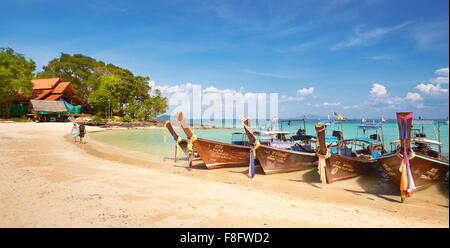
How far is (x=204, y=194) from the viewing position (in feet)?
23.2

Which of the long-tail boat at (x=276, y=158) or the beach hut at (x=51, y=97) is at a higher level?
the beach hut at (x=51, y=97)

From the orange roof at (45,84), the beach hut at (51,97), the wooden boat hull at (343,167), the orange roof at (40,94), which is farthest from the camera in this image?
the orange roof at (45,84)

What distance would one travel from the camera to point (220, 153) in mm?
11672

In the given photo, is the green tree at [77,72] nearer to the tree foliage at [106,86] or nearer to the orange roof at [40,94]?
the tree foliage at [106,86]

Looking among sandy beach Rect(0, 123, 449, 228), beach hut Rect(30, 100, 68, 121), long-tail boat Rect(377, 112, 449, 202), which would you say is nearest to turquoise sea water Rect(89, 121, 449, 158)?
long-tail boat Rect(377, 112, 449, 202)

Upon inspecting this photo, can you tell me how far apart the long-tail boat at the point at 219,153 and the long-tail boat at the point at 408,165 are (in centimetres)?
589

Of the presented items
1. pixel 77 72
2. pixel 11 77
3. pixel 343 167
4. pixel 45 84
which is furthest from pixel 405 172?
pixel 77 72

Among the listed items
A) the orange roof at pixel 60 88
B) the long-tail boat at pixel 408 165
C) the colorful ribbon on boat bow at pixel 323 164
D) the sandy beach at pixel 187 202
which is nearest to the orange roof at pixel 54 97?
the orange roof at pixel 60 88

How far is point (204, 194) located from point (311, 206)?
10.3ft

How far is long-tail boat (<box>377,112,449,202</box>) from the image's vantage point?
23.4ft

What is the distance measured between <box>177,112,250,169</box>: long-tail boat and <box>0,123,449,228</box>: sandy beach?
5.87 feet

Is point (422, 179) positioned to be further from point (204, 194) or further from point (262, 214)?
point (204, 194)

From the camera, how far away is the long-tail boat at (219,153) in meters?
11.3
